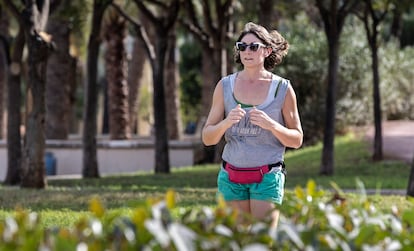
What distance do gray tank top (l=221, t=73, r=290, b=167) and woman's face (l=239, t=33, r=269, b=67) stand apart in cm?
16

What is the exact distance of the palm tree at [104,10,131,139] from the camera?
28.2 meters

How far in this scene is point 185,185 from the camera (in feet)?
54.8

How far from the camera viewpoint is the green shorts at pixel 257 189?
18.2ft

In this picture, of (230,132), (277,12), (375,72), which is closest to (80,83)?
(277,12)

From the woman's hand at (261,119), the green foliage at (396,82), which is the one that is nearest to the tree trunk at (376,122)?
the green foliage at (396,82)

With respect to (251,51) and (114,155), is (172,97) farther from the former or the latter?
(251,51)

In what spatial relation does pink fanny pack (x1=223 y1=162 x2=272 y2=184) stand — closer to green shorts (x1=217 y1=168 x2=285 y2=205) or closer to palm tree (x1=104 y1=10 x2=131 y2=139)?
green shorts (x1=217 y1=168 x2=285 y2=205)

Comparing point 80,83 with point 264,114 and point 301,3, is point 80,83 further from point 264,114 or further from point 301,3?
point 264,114

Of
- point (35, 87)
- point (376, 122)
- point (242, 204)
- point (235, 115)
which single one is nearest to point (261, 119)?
point (235, 115)

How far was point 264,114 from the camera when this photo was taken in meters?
5.34

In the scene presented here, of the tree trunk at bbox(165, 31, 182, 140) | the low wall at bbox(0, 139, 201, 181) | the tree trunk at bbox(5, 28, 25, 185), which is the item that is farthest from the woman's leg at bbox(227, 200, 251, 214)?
the tree trunk at bbox(165, 31, 182, 140)

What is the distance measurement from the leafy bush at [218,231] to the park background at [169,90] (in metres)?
5.45

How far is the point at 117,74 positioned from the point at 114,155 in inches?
105

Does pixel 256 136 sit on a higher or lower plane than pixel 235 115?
lower
